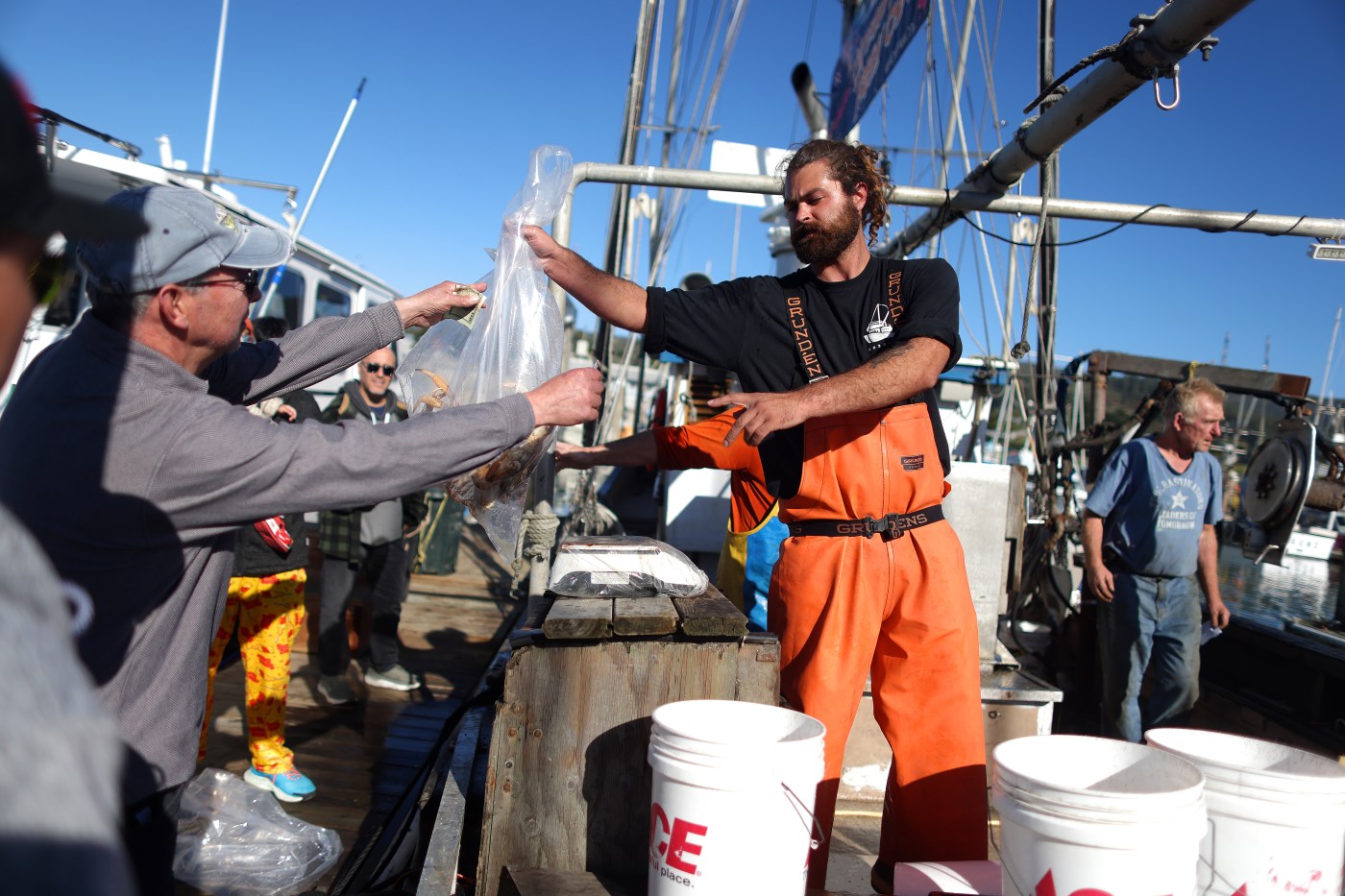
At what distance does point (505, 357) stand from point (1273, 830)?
1.99 metres

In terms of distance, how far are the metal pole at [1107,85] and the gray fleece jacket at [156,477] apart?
88.9 inches

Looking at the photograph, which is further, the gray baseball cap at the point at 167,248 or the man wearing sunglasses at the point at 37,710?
the gray baseball cap at the point at 167,248

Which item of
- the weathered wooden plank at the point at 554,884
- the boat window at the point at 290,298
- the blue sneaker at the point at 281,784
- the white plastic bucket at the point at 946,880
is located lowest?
the blue sneaker at the point at 281,784

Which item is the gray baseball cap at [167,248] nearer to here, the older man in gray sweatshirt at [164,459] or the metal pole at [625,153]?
the older man in gray sweatshirt at [164,459]

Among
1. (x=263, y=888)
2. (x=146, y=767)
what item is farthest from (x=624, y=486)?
(x=146, y=767)

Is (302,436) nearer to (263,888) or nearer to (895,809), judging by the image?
(895,809)

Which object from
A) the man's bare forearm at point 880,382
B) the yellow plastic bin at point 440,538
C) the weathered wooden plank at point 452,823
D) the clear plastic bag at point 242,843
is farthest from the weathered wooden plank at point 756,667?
the yellow plastic bin at point 440,538

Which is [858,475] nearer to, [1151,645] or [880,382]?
[880,382]

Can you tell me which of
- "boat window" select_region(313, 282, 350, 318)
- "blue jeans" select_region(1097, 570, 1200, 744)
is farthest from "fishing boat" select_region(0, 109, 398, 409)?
"blue jeans" select_region(1097, 570, 1200, 744)

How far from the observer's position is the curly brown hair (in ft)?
8.04

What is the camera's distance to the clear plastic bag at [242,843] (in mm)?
2877

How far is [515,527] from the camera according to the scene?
2.53m

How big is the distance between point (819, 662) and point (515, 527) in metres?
0.94

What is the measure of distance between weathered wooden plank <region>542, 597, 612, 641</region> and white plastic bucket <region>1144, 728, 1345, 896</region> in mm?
1293
